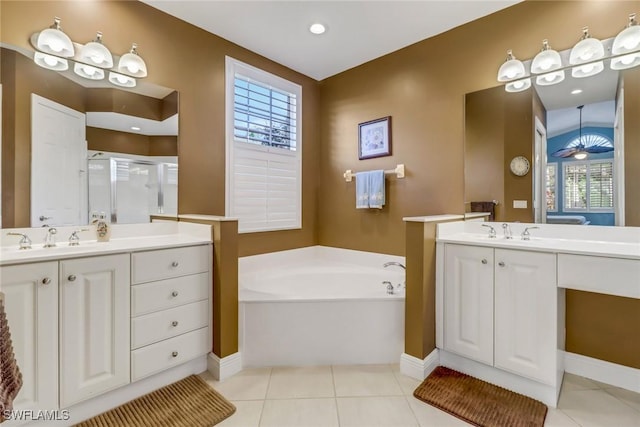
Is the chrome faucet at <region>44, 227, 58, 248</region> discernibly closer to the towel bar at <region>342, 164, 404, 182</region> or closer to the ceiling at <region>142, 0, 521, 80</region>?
the ceiling at <region>142, 0, 521, 80</region>

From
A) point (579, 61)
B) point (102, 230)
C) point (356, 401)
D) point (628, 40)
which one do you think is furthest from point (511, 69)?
point (102, 230)

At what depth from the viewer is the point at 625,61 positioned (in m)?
1.78

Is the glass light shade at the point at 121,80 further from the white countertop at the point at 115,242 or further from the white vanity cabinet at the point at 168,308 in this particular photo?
the white vanity cabinet at the point at 168,308

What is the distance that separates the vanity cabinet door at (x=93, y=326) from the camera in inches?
55.4

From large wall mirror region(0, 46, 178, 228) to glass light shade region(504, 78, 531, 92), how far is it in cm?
255

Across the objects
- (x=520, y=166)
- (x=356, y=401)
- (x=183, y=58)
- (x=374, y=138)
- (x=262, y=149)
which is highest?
(x=183, y=58)

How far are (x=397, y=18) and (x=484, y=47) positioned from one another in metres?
0.72

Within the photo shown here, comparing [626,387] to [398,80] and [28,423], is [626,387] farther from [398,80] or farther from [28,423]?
[28,423]

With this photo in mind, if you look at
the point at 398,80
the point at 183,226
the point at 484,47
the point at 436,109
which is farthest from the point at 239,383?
the point at 484,47

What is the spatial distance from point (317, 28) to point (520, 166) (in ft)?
6.30

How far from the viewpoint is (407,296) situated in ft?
6.52

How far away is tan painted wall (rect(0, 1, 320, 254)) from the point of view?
70.1 inches

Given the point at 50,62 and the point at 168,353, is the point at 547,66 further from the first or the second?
the point at 50,62

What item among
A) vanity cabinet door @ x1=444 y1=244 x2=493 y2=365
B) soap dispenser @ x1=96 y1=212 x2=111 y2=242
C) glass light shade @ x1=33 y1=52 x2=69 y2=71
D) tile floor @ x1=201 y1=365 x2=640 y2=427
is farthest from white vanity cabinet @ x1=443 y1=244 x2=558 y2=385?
glass light shade @ x1=33 y1=52 x2=69 y2=71
